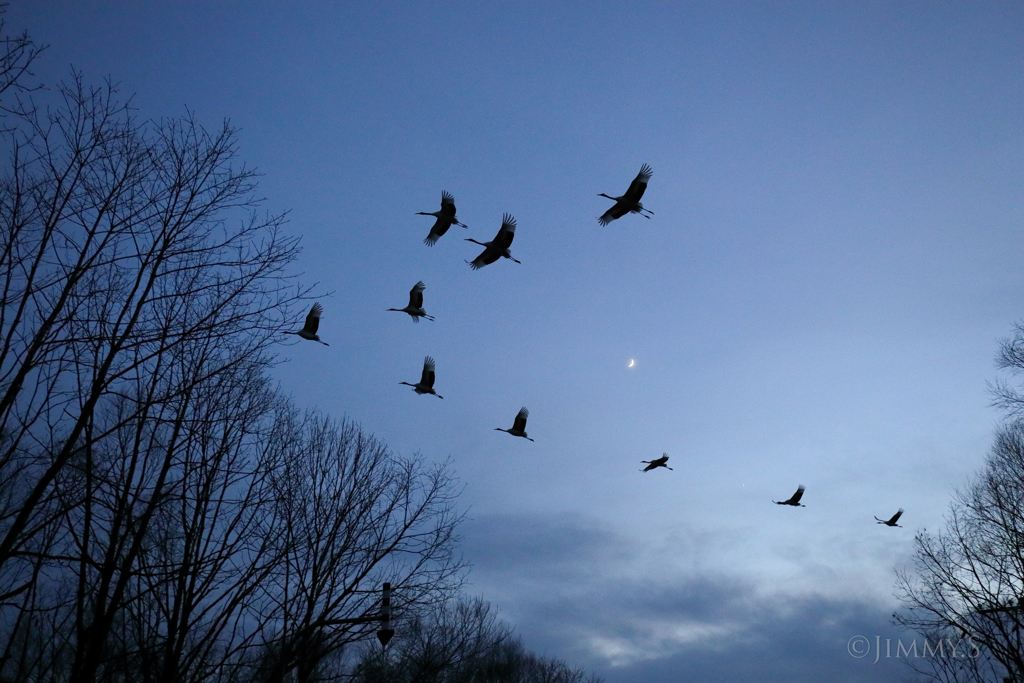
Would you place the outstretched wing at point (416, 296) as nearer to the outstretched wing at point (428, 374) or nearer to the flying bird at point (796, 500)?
the outstretched wing at point (428, 374)

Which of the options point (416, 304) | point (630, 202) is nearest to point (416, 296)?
point (416, 304)

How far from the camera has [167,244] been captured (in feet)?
29.2

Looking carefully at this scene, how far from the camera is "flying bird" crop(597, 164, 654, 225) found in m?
14.5

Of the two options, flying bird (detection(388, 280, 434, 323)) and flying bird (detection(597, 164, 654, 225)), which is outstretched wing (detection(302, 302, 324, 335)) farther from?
flying bird (detection(597, 164, 654, 225))

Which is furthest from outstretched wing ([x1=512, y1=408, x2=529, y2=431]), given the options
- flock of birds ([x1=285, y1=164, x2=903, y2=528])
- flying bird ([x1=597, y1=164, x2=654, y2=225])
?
flying bird ([x1=597, y1=164, x2=654, y2=225])

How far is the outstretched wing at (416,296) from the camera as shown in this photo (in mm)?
12719

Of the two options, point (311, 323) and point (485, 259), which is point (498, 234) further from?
point (311, 323)

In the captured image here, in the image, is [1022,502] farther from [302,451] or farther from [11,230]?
[11,230]

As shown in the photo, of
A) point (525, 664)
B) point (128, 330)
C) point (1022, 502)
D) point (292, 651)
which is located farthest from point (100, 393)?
point (525, 664)

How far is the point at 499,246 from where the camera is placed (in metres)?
14.1

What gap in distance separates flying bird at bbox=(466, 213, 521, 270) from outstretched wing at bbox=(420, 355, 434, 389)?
2.27 metres

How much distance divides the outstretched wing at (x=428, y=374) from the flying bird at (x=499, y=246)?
7.43ft

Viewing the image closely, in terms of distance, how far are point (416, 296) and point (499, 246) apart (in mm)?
2277

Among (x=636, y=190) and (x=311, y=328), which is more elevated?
(x=636, y=190)
